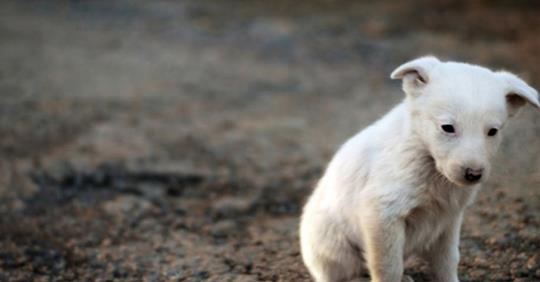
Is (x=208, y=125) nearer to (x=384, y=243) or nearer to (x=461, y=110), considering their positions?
(x=384, y=243)

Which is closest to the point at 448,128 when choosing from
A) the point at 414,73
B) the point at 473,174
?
the point at 473,174

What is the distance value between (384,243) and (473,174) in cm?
58

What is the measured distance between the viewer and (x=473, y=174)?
11.4 ft

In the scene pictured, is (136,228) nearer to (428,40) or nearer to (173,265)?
(173,265)

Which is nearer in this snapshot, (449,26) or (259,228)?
(259,228)

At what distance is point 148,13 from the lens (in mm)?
14094

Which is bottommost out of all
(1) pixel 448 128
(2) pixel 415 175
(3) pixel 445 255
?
(3) pixel 445 255

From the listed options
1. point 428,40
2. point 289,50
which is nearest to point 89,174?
point 289,50

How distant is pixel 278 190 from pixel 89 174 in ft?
6.10

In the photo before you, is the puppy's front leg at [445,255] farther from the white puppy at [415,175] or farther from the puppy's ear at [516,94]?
the puppy's ear at [516,94]

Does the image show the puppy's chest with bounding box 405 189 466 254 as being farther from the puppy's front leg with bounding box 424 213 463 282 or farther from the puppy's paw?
the puppy's paw

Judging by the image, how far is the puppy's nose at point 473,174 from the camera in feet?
11.4

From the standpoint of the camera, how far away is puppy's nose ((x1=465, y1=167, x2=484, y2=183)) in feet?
11.4

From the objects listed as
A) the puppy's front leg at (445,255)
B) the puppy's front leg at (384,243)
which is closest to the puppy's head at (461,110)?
the puppy's front leg at (384,243)
